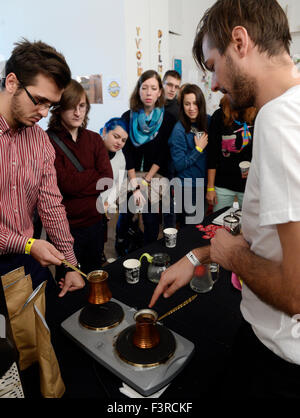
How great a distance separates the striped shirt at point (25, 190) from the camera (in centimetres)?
131

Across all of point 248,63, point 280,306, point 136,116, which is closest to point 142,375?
point 280,306

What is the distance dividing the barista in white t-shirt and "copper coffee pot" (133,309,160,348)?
248 mm

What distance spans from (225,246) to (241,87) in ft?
1.33

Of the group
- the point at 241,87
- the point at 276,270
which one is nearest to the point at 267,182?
the point at 276,270

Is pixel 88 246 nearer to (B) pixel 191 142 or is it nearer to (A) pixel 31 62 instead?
(A) pixel 31 62

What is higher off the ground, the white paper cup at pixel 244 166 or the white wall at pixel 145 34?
the white wall at pixel 145 34

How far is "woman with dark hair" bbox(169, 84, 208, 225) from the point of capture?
257 centimetres

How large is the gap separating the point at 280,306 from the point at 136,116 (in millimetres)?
2331

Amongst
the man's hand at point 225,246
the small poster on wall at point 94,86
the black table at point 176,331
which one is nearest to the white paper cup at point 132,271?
the black table at point 176,331

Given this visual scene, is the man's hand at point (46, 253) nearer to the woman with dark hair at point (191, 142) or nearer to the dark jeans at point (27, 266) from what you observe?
the dark jeans at point (27, 266)

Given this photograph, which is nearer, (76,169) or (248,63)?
(248,63)

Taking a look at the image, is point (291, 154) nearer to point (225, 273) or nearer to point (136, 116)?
point (225, 273)

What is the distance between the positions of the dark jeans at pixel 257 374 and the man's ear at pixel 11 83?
1259mm
